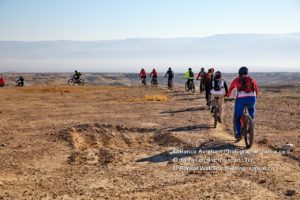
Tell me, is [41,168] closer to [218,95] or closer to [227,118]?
[218,95]

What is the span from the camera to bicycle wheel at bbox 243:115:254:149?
10.5 meters

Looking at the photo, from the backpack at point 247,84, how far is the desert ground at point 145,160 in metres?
1.42

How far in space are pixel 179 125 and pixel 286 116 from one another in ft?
16.6

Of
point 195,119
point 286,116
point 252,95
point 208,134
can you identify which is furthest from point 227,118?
point 252,95

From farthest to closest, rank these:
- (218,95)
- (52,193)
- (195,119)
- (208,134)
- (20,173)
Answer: (195,119), (218,95), (208,134), (20,173), (52,193)

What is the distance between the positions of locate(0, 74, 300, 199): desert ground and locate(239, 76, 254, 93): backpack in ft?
4.65

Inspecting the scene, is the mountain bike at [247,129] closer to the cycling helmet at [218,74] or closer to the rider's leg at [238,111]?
the rider's leg at [238,111]

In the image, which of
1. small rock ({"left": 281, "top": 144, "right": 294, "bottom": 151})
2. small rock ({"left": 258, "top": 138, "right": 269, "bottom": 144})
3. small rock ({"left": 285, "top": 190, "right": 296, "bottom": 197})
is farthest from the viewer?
small rock ({"left": 258, "top": 138, "right": 269, "bottom": 144})

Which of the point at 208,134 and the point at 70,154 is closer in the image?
the point at 70,154

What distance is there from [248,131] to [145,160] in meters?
2.85

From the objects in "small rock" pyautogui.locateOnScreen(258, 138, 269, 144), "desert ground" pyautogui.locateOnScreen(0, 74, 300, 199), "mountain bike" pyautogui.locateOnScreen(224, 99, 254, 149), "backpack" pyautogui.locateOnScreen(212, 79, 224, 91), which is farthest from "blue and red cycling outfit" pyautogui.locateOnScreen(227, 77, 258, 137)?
"backpack" pyautogui.locateOnScreen(212, 79, 224, 91)

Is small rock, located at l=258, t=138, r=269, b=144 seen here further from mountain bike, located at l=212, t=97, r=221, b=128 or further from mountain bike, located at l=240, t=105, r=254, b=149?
mountain bike, located at l=212, t=97, r=221, b=128

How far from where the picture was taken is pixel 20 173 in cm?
A: 858

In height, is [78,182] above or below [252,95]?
below
